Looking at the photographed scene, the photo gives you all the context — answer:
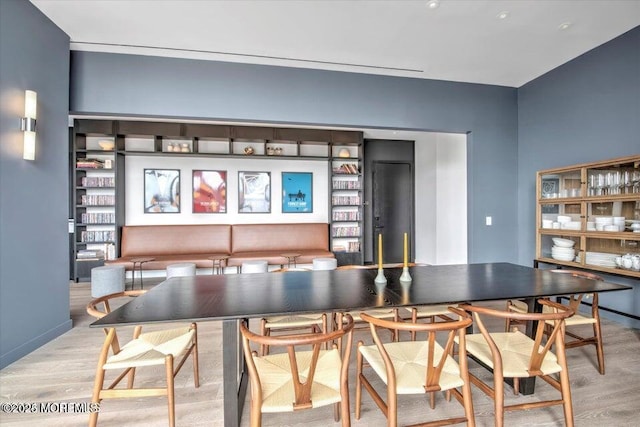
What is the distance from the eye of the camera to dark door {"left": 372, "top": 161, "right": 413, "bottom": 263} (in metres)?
6.49

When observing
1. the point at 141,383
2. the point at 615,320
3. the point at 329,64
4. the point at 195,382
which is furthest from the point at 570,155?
the point at 141,383

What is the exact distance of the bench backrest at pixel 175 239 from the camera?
508cm

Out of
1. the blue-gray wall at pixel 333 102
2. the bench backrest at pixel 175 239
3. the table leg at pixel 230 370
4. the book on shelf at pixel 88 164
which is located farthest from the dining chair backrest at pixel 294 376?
the book on shelf at pixel 88 164

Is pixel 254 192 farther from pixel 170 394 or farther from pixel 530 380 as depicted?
pixel 530 380

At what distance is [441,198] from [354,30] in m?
4.00

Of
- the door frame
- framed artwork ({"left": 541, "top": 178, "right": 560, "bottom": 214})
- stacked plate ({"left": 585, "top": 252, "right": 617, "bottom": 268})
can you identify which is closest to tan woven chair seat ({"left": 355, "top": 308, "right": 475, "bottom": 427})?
stacked plate ({"left": 585, "top": 252, "right": 617, "bottom": 268})

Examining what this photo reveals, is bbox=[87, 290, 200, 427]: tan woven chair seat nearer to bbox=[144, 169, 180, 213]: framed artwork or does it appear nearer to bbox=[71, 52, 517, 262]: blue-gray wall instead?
bbox=[71, 52, 517, 262]: blue-gray wall

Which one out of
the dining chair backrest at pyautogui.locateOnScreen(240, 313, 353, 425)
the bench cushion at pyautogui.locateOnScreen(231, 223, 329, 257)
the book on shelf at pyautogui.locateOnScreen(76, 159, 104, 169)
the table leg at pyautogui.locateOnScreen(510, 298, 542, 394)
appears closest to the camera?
the dining chair backrest at pyautogui.locateOnScreen(240, 313, 353, 425)

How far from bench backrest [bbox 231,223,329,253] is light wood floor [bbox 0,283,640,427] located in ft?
9.42

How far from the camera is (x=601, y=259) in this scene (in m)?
2.95

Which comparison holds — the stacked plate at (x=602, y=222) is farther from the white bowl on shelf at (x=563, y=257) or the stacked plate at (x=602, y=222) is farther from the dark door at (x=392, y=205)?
the dark door at (x=392, y=205)

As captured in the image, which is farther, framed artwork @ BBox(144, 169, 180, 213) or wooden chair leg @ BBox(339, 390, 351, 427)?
framed artwork @ BBox(144, 169, 180, 213)

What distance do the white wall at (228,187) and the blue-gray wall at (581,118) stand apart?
10.6 ft

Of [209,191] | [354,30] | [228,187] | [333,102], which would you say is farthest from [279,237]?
[354,30]
